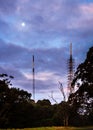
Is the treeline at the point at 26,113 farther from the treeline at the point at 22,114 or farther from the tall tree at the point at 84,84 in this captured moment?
the tall tree at the point at 84,84

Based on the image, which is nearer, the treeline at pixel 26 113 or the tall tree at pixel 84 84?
the tall tree at pixel 84 84

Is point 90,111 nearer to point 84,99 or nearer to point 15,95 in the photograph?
point 84,99

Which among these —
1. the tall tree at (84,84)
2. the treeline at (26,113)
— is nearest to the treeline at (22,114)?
the treeline at (26,113)

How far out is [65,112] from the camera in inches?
2778

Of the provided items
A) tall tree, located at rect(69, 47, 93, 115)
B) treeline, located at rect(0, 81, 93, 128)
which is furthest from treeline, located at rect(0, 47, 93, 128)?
tall tree, located at rect(69, 47, 93, 115)

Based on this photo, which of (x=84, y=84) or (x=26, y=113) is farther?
(x=26, y=113)

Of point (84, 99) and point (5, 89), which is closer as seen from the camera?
point (84, 99)

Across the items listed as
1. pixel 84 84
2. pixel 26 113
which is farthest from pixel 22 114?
pixel 84 84

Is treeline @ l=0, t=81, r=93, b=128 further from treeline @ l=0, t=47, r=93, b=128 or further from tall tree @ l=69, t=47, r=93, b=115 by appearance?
tall tree @ l=69, t=47, r=93, b=115

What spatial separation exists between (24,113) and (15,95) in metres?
4.21

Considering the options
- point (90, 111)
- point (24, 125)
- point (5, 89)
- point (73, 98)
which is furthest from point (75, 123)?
point (73, 98)

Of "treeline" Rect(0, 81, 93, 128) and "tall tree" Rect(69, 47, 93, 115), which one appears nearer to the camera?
"tall tree" Rect(69, 47, 93, 115)

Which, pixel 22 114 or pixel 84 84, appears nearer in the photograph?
pixel 84 84

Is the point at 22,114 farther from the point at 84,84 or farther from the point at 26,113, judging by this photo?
the point at 84,84
